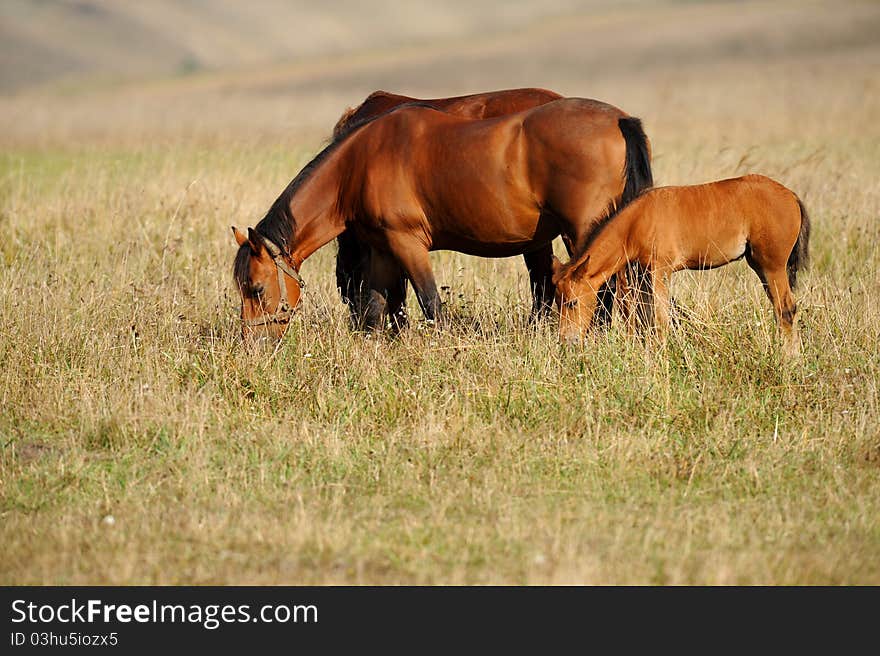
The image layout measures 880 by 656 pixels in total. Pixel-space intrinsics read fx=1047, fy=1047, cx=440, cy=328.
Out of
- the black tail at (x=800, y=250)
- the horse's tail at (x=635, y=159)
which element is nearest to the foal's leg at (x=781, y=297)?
the black tail at (x=800, y=250)

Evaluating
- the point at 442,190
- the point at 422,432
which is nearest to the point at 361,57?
the point at 442,190

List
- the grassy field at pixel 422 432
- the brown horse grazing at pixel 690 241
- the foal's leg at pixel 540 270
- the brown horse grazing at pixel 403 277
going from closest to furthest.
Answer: the grassy field at pixel 422 432 < the brown horse grazing at pixel 690 241 < the brown horse grazing at pixel 403 277 < the foal's leg at pixel 540 270

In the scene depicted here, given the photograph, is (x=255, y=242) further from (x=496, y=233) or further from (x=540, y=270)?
(x=540, y=270)

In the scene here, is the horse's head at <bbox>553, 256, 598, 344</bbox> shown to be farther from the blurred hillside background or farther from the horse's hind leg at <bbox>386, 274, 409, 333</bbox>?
the blurred hillside background

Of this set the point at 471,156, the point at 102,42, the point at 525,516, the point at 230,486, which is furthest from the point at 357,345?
the point at 102,42

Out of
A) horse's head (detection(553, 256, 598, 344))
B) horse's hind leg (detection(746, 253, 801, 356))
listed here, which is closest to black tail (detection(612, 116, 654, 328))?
horse's head (detection(553, 256, 598, 344))

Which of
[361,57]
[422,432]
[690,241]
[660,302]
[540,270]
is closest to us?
[422,432]

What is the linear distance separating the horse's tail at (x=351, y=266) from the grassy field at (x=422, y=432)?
7.5 inches

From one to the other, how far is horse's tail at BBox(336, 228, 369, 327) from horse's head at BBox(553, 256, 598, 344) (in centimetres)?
172

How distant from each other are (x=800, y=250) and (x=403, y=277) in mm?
2699

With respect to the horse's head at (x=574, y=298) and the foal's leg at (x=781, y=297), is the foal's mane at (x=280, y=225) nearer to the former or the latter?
the horse's head at (x=574, y=298)

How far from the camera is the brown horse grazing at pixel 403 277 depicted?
24.9 feet

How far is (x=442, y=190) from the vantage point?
6750 millimetres

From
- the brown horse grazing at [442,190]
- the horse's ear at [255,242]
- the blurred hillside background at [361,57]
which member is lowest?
the horse's ear at [255,242]
